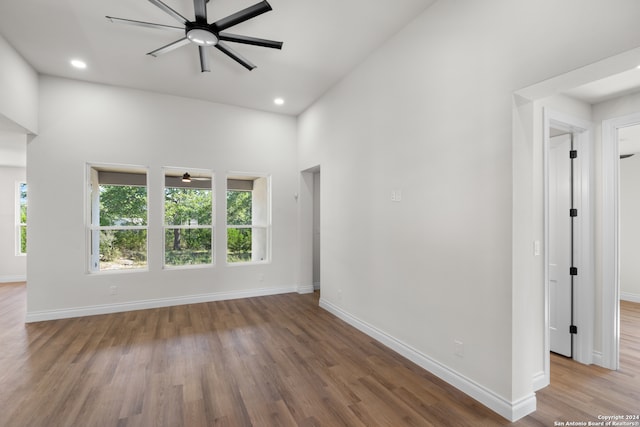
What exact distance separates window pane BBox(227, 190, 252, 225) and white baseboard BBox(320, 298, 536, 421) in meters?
3.00

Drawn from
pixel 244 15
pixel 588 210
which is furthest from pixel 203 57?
pixel 588 210

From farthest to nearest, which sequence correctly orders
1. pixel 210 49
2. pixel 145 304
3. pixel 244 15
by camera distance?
1. pixel 145 304
2. pixel 210 49
3. pixel 244 15

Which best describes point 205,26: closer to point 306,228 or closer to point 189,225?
point 189,225

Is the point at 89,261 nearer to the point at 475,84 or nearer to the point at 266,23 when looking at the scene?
the point at 266,23

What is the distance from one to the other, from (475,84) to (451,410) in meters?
2.50

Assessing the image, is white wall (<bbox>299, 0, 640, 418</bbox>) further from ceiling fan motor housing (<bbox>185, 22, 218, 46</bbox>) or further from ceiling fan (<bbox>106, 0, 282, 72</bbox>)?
ceiling fan motor housing (<bbox>185, 22, 218, 46</bbox>)

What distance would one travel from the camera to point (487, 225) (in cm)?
226

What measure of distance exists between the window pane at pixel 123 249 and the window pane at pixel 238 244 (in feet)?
4.33

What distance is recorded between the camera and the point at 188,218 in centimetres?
507

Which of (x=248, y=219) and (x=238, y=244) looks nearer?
(x=238, y=244)

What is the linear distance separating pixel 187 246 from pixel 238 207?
1.10 meters

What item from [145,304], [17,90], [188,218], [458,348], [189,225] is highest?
[17,90]

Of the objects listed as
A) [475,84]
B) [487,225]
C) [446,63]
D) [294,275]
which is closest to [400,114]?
[446,63]

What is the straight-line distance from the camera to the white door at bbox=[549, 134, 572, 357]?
3025 mm
